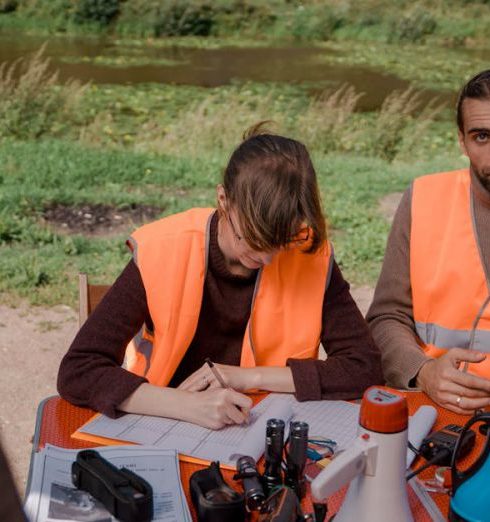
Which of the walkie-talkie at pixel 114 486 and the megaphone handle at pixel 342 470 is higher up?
the megaphone handle at pixel 342 470

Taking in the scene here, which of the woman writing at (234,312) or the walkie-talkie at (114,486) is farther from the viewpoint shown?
the woman writing at (234,312)

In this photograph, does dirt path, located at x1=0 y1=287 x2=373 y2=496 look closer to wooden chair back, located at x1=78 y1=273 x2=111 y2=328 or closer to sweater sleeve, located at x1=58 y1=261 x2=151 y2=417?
wooden chair back, located at x1=78 y1=273 x2=111 y2=328

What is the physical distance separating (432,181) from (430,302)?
1.21 ft

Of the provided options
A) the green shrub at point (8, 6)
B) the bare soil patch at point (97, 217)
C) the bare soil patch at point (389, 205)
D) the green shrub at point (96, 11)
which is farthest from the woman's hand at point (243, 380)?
the green shrub at point (8, 6)

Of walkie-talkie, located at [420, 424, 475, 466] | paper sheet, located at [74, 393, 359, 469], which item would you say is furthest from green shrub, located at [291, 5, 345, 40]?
walkie-talkie, located at [420, 424, 475, 466]

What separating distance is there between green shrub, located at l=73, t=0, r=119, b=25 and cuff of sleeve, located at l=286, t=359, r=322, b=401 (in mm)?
21506

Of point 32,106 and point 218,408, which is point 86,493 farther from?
point 32,106

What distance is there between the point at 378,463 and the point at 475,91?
1.39 m

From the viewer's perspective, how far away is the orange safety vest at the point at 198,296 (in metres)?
2.17

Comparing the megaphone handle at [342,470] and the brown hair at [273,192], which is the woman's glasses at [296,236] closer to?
the brown hair at [273,192]

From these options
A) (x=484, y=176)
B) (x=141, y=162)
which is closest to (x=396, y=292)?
(x=484, y=176)

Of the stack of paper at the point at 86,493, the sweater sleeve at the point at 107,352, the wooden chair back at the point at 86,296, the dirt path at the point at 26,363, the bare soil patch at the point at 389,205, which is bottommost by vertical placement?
the dirt path at the point at 26,363

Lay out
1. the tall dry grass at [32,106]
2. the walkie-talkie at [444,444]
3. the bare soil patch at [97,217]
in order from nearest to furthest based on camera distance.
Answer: the walkie-talkie at [444,444] < the bare soil patch at [97,217] < the tall dry grass at [32,106]

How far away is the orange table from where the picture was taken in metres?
1.63
